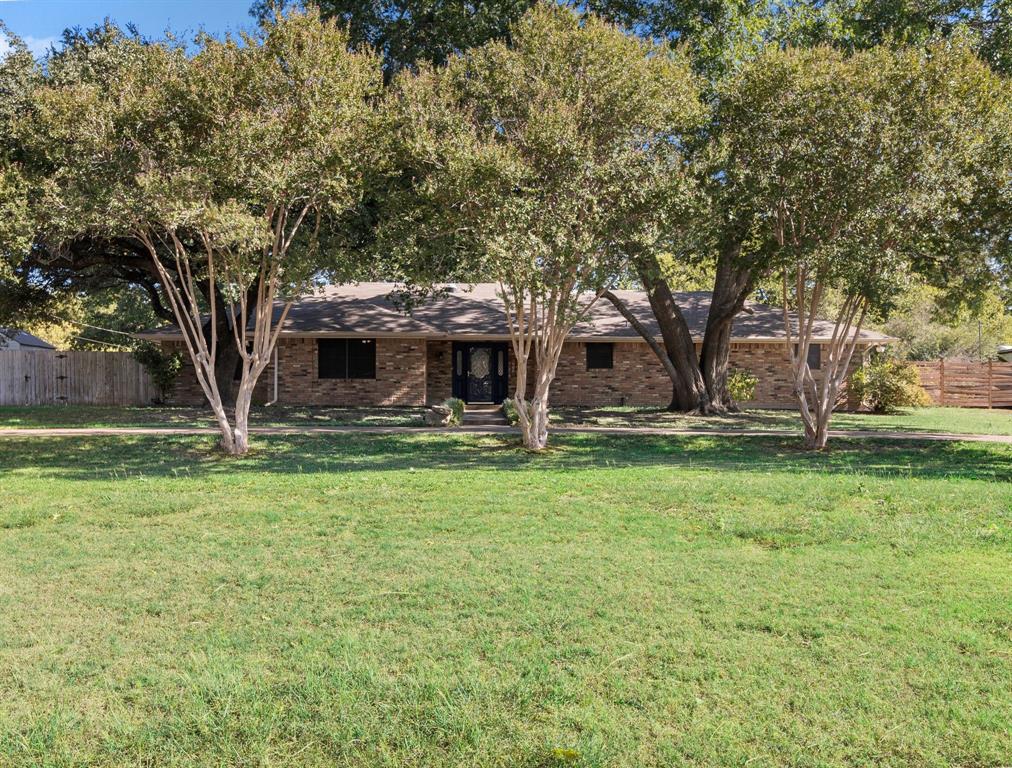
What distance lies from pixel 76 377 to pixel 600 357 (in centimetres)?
1530

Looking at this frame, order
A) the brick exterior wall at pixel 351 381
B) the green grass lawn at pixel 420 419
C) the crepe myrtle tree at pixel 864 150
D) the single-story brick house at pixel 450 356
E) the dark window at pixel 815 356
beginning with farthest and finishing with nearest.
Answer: the dark window at pixel 815 356 < the brick exterior wall at pixel 351 381 < the single-story brick house at pixel 450 356 < the green grass lawn at pixel 420 419 < the crepe myrtle tree at pixel 864 150

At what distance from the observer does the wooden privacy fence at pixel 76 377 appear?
2469cm

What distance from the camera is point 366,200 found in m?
15.1

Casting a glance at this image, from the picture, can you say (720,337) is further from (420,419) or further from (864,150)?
(864,150)

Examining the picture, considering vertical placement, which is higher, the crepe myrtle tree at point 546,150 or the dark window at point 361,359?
the crepe myrtle tree at point 546,150

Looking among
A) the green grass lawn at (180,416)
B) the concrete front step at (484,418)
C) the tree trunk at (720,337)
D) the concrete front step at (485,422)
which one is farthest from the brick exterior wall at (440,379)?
the concrete front step at (485,422)

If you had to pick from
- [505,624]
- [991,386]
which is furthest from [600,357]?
[505,624]

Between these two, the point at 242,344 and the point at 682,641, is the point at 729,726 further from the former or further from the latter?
the point at 242,344

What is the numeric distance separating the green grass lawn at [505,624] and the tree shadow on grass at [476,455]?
176cm

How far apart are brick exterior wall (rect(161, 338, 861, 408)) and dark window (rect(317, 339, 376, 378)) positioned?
0.59ft

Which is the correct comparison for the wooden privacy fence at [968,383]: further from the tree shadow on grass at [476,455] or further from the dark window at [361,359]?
the dark window at [361,359]

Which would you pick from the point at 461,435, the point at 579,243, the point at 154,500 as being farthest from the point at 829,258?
the point at 154,500

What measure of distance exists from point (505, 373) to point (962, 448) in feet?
41.8

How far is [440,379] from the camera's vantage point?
979 inches
